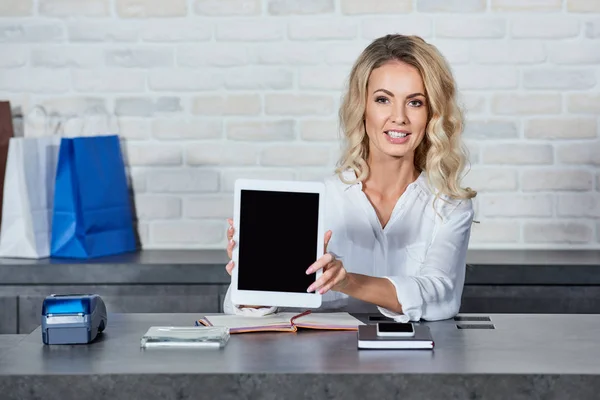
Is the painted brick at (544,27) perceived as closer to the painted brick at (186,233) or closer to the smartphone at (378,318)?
the painted brick at (186,233)

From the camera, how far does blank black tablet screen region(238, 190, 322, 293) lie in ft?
6.44

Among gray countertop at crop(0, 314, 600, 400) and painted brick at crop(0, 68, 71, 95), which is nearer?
gray countertop at crop(0, 314, 600, 400)

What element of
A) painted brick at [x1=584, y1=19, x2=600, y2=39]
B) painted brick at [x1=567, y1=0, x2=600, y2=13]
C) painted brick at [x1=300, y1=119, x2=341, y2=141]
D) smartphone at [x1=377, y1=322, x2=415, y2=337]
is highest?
painted brick at [x1=567, y1=0, x2=600, y2=13]

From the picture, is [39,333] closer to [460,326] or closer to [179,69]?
[460,326]

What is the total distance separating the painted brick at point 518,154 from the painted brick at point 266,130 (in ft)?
2.15

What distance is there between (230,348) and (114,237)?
4.79 ft

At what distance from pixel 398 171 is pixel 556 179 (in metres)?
0.94

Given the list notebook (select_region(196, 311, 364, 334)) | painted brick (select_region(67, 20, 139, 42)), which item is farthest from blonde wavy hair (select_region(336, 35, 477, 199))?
painted brick (select_region(67, 20, 139, 42))

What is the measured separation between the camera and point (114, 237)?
323 centimetres

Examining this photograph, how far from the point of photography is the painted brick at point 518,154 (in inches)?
131

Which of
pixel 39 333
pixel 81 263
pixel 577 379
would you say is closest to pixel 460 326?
pixel 577 379

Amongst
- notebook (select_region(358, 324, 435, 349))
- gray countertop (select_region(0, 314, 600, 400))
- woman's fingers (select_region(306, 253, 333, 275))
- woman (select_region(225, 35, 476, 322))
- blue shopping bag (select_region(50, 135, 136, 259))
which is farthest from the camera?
blue shopping bag (select_region(50, 135, 136, 259))

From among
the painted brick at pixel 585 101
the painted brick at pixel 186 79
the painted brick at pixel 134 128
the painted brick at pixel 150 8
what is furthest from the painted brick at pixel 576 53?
the painted brick at pixel 134 128

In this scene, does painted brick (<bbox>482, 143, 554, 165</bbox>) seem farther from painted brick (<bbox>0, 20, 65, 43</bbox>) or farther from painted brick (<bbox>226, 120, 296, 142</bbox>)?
painted brick (<bbox>0, 20, 65, 43</bbox>)
